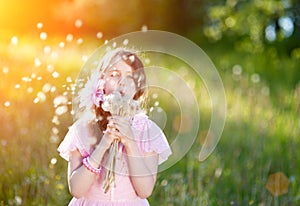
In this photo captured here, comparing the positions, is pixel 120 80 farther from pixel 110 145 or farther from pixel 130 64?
pixel 110 145

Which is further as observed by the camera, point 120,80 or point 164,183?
point 164,183

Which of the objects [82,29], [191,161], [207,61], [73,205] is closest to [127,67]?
[73,205]

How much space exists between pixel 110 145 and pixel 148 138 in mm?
221

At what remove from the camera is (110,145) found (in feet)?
8.89

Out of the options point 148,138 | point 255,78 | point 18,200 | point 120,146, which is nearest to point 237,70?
point 255,78

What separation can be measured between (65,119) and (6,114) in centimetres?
43

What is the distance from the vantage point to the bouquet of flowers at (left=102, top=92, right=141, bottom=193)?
2.65 metres

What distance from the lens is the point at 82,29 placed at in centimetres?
1608

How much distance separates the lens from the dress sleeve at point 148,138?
9.35 ft

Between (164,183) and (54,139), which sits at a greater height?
(54,139)

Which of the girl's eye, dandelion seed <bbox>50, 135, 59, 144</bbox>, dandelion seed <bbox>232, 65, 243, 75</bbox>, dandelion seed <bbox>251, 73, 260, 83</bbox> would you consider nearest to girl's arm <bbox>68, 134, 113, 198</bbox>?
the girl's eye

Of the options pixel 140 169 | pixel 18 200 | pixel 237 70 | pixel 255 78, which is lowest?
pixel 18 200

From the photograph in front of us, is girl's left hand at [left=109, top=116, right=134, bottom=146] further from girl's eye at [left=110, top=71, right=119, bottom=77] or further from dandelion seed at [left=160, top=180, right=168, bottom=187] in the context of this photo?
dandelion seed at [left=160, top=180, right=168, bottom=187]

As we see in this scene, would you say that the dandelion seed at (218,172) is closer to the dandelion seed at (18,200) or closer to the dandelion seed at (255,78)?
the dandelion seed at (18,200)
